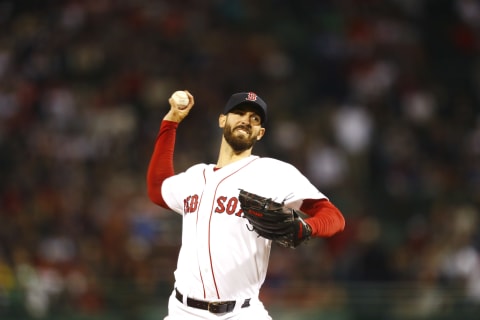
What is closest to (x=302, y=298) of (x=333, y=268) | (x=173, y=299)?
(x=333, y=268)

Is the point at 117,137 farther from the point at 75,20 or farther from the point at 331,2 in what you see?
the point at 331,2

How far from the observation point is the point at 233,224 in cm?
417

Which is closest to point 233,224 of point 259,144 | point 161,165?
point 161,165

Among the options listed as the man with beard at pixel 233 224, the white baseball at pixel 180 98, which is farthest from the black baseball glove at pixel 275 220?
the white baseball at pixel 180 98

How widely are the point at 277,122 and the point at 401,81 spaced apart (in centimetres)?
185

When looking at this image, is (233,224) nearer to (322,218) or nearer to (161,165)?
(322,218)

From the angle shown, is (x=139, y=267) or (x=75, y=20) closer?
(x=139, y=267)

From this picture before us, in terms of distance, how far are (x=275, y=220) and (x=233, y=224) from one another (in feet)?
1.34

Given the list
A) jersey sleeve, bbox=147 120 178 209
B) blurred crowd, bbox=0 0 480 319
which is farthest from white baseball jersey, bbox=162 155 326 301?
blurred crowd, bbox=0 0 480 319

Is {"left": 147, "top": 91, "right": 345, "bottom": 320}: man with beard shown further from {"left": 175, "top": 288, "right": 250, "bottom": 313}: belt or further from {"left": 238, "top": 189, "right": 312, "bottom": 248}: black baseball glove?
{"left": 238, "top": 189, "right": 312, "bottom": 248}: black baseball glove

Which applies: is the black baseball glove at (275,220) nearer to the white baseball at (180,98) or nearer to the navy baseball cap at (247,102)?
the navy baseball cap at (247,102)

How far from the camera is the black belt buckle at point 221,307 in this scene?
4148mm

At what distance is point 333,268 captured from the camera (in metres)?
9.34

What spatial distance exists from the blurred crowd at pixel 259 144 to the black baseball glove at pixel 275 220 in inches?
176
